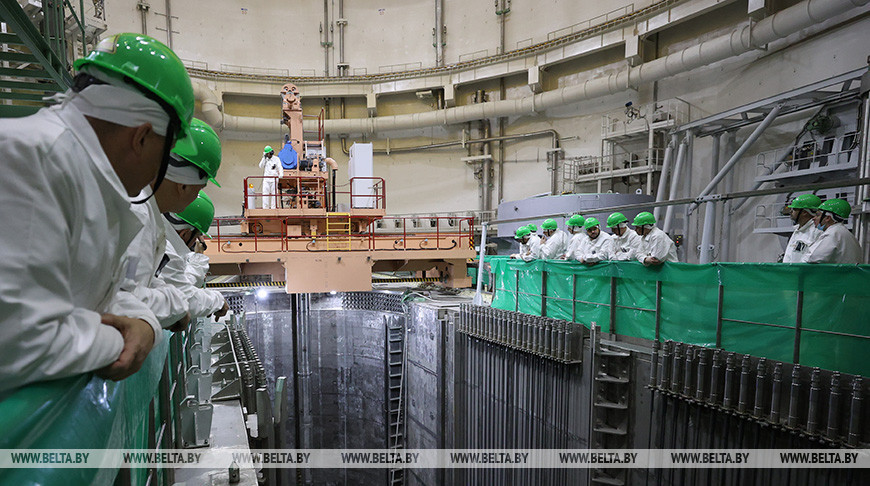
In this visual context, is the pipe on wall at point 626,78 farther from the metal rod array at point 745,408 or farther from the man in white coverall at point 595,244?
the metal rod array at point 745,408

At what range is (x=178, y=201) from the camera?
2.29 metres

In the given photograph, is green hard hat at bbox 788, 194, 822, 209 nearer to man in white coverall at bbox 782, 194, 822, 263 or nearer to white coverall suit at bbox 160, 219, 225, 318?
man in white coverall at bbox 782, 194, 822, 263

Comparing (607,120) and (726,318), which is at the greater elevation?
(607,120)

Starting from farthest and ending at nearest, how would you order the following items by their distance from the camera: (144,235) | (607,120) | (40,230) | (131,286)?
(607,120), (144,235), (131,286), (40,230)

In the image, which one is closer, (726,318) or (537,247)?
(726,318)

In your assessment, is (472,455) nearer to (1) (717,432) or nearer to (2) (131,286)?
(1) (717,432)

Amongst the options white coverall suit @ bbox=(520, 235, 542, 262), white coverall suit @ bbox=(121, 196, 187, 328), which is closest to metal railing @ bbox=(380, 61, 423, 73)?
white coverall suit @ bbox=(520, 235, 542, 262)

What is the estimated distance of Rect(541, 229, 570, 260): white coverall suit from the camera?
27.5 ft

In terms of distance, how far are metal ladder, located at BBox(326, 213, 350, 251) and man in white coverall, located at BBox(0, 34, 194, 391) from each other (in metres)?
8.06

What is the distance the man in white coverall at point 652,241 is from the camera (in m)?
6.13

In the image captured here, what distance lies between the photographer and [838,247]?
4.49 metres

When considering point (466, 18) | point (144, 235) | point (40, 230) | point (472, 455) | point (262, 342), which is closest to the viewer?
point (40, 230)

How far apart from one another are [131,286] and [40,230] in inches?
42.1

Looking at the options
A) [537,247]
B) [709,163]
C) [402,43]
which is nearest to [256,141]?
[402,43]
